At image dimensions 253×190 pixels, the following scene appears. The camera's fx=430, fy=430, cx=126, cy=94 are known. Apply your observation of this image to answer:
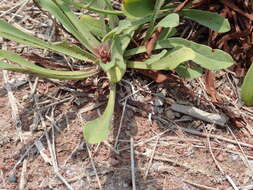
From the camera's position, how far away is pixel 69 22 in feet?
5.57

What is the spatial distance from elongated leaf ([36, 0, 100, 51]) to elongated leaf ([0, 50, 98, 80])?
120mm

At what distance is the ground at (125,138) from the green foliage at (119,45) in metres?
0.10

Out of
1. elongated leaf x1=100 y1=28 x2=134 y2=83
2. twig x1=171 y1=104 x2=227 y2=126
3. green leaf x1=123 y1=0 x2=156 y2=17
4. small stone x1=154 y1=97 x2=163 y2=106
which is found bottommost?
twig x1=171 y1=104 x2=227 y2=126

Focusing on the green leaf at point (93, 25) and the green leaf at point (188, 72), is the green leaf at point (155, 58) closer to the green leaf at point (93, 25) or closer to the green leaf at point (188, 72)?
the green leaf at point (188, 72)

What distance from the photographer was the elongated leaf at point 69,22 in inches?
66.3

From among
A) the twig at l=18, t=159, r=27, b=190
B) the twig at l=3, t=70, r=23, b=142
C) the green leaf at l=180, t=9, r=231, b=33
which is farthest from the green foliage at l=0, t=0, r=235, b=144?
the twig at l=18, t=159, r=27, b=190

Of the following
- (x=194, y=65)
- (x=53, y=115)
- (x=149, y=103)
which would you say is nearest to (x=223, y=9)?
(x=194, y=65)

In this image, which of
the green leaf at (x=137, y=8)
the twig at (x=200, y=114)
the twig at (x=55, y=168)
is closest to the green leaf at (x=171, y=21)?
the green leaf at (x=137, y=8)

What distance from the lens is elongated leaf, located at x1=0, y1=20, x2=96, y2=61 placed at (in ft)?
5.24

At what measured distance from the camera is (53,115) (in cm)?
161

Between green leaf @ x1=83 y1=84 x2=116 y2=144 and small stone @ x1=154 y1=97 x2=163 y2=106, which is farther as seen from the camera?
small stone @ x1=154 y1=97 x2=163 y2=106

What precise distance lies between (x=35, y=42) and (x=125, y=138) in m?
0.49

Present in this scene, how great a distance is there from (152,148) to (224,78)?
17.6 inches

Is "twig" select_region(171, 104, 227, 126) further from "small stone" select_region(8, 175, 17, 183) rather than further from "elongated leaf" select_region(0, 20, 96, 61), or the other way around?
"small stone" select_region(8, 175, 17, 183)
